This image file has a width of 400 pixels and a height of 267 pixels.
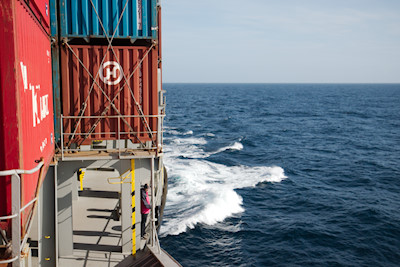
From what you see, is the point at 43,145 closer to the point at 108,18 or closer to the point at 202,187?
the point at 108,18

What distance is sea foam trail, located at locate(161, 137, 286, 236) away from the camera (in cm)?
2562

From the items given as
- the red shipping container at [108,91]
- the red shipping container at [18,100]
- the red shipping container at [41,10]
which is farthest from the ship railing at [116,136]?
the red shipping container at [18,100]

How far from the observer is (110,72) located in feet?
42.5

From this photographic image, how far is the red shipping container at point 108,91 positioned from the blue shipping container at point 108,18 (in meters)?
0.44

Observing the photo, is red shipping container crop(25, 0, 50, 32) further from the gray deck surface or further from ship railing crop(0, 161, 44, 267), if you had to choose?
the gray deck surface

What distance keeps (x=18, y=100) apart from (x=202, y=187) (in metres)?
25.2

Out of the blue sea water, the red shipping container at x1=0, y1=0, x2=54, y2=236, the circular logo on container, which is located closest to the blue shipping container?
the circular logo on container

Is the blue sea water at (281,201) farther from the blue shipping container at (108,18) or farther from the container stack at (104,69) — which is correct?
the blue shipping container at (108,18)

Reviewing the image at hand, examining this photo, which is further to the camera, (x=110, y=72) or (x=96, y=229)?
(x=96, y=229)

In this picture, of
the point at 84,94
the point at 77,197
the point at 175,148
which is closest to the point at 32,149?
the point at 84,94

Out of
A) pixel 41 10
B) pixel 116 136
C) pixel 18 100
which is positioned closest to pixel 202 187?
pixel 116 136

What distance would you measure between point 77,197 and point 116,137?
20.7ft

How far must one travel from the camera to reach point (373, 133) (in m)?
60.6

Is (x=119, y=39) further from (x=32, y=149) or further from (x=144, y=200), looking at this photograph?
(x=32, y=149)
